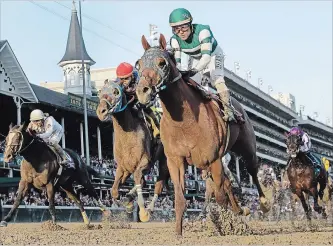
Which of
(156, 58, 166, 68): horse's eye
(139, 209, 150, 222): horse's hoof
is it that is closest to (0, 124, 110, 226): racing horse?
(139, 209, 150, 222): horse's hoof

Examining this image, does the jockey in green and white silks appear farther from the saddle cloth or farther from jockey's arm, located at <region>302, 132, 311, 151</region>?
the saddle cloth

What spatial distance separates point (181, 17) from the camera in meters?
8.97

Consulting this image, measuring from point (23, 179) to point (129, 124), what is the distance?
296 centimetres

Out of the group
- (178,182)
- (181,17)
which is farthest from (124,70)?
(178,182)

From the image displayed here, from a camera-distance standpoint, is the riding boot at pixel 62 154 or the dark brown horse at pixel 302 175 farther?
the dark brown horse at pixel 302 175

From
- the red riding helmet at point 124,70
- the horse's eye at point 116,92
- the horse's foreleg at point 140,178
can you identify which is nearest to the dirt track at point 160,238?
the horse's foreleg at point 140,178

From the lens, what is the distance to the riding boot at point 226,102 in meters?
8.81

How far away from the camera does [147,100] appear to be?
23.5ft

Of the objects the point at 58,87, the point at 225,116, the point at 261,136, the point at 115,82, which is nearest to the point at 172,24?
the point at 225,116

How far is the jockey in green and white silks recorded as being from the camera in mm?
8984

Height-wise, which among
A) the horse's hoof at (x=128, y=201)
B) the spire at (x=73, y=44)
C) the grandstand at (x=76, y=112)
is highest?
the spire at (x=73, y=44)

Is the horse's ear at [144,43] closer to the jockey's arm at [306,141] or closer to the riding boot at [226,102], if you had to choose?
the riding boot at [226,102]

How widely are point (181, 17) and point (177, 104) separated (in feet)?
4.81

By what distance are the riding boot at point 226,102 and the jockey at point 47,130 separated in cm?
560
